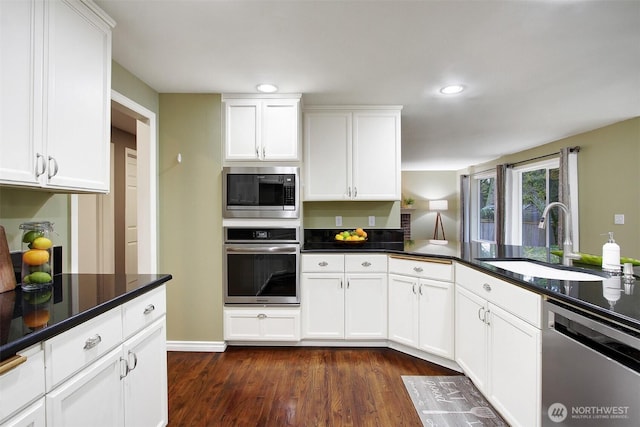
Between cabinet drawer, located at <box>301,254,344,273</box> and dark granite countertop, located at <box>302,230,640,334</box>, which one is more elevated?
dark granite countertop, located at <box>302,230,640,334</box>

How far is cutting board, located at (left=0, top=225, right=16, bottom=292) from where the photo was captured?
51.7 inches

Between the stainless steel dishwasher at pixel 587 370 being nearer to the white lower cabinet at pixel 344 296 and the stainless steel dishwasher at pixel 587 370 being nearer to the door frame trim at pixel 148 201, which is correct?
the white lower cabinet at pixel 344 296

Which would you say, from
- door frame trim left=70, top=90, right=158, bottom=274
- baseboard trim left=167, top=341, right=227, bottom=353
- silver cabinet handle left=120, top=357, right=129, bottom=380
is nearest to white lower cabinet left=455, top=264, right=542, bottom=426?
silver cabinet handle left=120, top=357, right=129, bottom=380

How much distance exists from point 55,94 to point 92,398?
48.0 inches

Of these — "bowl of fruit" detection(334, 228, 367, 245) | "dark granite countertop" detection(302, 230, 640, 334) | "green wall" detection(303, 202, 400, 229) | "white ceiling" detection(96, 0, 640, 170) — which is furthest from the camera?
"green wall" detection(303, 202, 400, 229)

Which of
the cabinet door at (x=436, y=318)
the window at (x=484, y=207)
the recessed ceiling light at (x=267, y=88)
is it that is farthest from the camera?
the window at (x=484, y=207)

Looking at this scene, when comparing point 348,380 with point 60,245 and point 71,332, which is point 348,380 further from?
point 60,245

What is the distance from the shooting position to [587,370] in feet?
3.92

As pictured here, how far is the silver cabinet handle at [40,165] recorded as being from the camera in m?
1.25

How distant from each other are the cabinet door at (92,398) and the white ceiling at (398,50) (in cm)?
167

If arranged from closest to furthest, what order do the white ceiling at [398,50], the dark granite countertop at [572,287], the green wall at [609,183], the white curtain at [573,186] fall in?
the dark granite countertop at [572,287] < the white ceiling at [398,50] < the green wall at [609,183] < the white curtain at [573,186]

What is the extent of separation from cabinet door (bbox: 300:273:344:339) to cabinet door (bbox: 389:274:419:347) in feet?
1.43

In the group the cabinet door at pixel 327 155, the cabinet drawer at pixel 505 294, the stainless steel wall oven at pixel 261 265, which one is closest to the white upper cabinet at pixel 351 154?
the cabinet door at pixel 327 155

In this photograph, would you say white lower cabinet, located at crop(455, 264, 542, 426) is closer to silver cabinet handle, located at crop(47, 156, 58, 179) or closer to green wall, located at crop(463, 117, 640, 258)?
silver cabinet handle, located at crop(47, 156, 58, 179)
